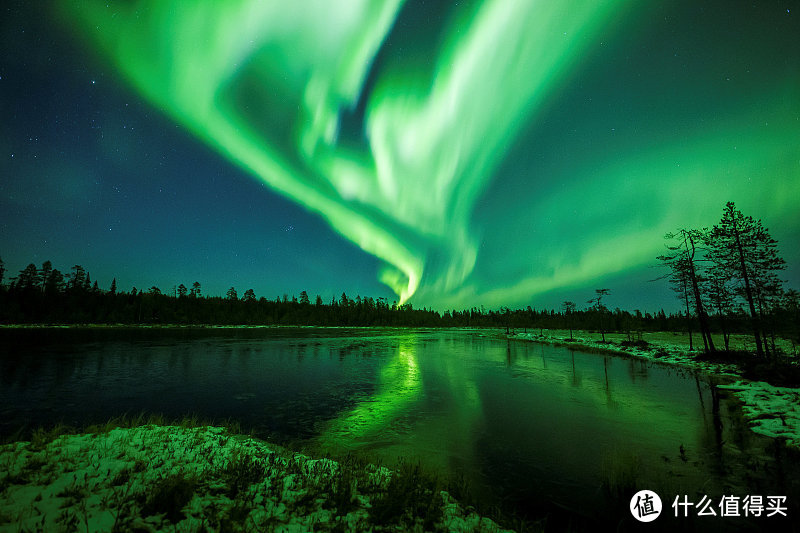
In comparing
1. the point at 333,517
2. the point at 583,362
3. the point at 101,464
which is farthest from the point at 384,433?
the point at 583,362

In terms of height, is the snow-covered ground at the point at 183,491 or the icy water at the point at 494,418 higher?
the snow-covered ground at the point at 183,491

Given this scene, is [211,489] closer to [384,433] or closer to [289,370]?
[384,433]

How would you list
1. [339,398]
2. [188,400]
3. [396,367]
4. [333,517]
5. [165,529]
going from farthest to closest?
[396,367] < [339,398] < [188,400] < [333,517] < [165,529]

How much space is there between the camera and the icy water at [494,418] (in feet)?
31.4

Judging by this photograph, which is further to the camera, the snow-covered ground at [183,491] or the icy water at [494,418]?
the icy water at [494,418]

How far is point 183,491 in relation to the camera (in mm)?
6617

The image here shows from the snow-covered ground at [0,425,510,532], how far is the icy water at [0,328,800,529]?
3545mm

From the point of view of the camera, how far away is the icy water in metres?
9.59

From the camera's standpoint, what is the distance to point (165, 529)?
5516 mm

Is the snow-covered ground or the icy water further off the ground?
the snow-covered ground

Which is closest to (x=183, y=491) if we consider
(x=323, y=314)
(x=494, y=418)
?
(x=494, y=418)

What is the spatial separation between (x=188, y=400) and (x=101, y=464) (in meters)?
13.3

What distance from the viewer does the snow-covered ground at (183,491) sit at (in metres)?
5.78

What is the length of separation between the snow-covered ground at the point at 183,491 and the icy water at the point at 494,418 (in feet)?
11.6
